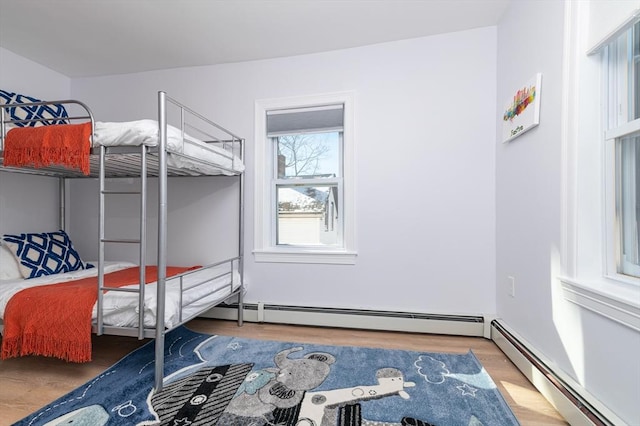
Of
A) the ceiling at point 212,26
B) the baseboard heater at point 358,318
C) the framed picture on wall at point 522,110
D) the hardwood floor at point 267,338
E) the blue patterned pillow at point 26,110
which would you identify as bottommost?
the hardwood floor at point 267,338

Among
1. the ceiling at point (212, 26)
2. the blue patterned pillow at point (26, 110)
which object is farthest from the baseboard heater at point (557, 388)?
the blue patterned pillow at point (26, 110)

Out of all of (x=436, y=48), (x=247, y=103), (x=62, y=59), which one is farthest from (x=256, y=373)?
(x=62, y=59)

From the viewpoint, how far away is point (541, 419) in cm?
135

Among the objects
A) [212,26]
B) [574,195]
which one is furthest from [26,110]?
[574,195]

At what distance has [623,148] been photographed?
4.12ft

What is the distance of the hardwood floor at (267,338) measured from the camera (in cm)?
→ 144

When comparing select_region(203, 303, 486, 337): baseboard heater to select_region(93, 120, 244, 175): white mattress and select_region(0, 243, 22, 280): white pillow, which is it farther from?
select_region(0, 243, 22, 280): white pillow

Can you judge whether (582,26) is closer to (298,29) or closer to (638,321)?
(638,321)

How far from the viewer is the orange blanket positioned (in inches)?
63.2

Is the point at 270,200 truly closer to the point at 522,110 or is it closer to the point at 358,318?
the point at 358,318

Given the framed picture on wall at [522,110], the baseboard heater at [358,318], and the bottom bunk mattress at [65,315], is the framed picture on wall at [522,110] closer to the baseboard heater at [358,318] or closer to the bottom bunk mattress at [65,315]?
the baseboard heater at [358,318]

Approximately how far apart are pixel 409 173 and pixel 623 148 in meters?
1.27

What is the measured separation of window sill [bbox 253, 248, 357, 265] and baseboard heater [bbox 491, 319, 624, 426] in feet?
4.02

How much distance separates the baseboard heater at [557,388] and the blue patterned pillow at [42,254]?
135 inches
